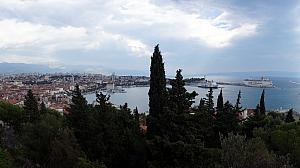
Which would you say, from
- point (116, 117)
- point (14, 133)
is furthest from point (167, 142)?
point (14, 133)

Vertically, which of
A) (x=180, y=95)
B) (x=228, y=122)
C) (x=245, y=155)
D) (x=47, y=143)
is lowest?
(x=47, y=143)

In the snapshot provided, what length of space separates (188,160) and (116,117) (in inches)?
311

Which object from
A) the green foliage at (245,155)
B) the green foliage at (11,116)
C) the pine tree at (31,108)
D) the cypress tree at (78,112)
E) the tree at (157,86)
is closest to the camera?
the green foliage at (245,155)

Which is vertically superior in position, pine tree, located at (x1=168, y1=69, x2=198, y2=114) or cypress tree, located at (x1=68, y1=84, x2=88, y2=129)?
pine tree, located at (x1=168, y1=69, x2=198, y2=114)

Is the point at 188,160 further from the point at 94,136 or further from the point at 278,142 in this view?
the point at 94,136

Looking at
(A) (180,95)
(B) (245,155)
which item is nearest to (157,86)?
(A) (180,95)

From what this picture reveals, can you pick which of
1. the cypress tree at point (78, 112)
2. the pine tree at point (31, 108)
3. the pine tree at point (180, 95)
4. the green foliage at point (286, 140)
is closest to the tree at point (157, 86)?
the cypress tree at point (78, 112)

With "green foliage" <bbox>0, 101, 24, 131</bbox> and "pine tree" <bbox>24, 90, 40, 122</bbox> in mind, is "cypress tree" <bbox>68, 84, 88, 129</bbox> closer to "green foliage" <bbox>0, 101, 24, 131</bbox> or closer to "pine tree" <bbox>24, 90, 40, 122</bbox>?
"pine tree" <bbox>24, 90, 40, 122</bbox>

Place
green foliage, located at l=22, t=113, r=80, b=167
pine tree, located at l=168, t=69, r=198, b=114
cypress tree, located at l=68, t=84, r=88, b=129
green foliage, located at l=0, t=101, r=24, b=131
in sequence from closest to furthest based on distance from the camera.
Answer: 1. green foliage, located at l=22, t=113, r=80, b=167
2. pine tree, located at l=168, t=69, r=198, b=114
3. cypress tree, located at l=68, t=84, r=88, b=129
4. green foliage, located at l=0, t=101, r=24, b=131

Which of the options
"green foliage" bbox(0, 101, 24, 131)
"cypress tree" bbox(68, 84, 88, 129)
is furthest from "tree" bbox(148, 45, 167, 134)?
"green foliage" bbox(0, 101, 24, 131)


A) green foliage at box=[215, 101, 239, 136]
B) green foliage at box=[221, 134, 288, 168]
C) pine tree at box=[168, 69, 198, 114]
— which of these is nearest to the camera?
green foliage at box=[221, 134, 288, 168]

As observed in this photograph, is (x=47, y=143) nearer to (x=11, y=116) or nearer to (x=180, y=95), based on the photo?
(x=180, y=95)

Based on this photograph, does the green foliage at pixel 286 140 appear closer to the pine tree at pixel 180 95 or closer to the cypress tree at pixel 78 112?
the pine tree at pixel 180 95

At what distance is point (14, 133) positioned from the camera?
83.7 feet
